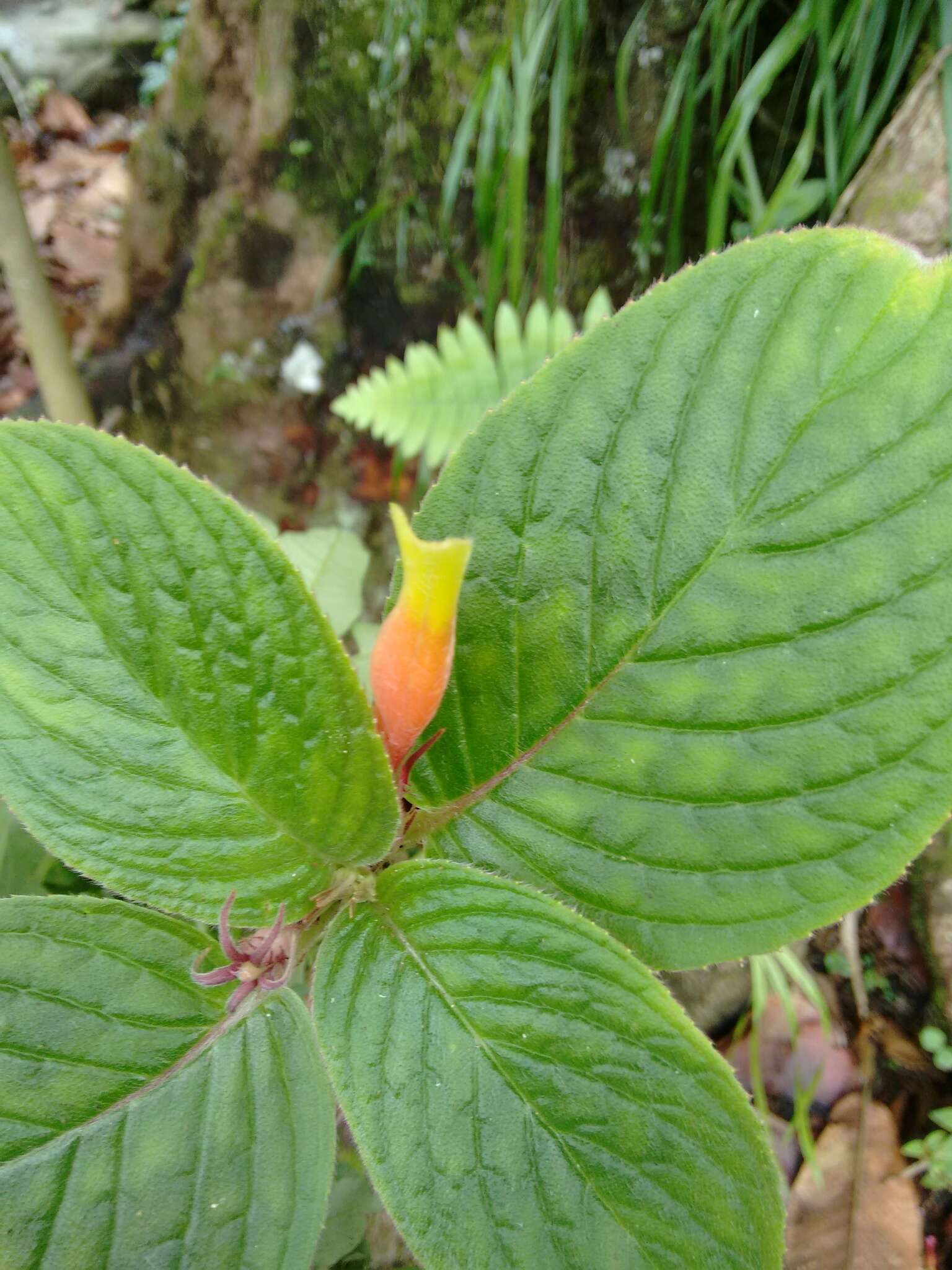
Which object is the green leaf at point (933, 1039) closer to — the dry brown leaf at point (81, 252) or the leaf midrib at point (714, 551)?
the leaf midrib at point (714, 551)

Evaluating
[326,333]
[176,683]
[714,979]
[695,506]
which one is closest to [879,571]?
[695,506]

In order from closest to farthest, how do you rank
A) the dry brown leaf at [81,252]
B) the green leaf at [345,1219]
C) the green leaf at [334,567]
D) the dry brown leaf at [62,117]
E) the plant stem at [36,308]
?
the green leaf at [345,1219] → the green leaf at [334,567] → the plant stem at [36,308] → the dry brown leaf at [81,252] → the dry brown leaf at [62,117]

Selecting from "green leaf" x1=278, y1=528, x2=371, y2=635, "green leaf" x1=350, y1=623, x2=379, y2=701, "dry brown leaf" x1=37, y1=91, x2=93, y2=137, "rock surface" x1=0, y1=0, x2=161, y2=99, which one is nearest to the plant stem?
"green leaf" x1=278, y1=528, x2=371, y2=635

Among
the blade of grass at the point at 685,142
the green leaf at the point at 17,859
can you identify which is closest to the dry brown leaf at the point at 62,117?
the blade of grass at the point at 685,142

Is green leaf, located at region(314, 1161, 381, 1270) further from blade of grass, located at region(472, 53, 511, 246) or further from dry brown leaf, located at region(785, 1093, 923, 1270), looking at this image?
blade of grass, located at region(472, 53, 511, 246)

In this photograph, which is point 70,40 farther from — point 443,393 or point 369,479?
point 443,393

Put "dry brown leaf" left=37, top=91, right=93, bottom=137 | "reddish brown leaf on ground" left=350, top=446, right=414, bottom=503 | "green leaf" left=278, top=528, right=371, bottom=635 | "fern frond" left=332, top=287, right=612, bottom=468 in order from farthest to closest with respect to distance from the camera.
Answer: "dry brown leaf" left=37, top=91, right=93, bottom=137, "reddish brown leaf on ground" left=350, top=446, right=414, bottom=503, "fern frond" left=332, top=287, right=612, bottom=468, "green leaf" left=278, top=528, right=371, bottom=635

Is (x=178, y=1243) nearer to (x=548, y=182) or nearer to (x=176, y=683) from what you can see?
(x=176, y=683)
